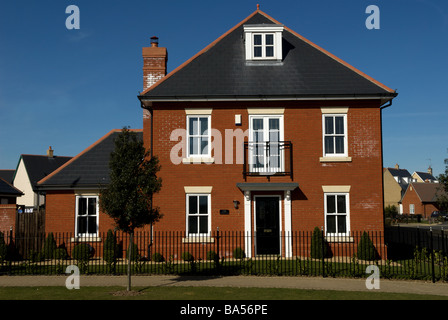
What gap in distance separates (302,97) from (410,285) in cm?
821

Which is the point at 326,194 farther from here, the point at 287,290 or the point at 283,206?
the point at 287,290

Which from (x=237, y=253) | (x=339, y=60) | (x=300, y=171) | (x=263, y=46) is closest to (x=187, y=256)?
(x=237, y=253)

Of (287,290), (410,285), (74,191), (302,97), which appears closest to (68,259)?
(74,191)

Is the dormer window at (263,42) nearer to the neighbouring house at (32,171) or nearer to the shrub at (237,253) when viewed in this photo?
the shrub at (237,253)

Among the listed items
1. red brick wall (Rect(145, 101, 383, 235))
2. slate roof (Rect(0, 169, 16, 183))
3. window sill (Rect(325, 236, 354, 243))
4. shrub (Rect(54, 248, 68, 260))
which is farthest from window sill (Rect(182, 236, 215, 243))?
slate roof (Rect(0, 169, 16, 183))

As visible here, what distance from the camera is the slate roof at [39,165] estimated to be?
4831cm

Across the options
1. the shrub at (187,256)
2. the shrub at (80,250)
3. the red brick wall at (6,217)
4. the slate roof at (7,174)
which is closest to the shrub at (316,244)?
the shrub at (187,256)

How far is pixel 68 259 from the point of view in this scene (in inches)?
707

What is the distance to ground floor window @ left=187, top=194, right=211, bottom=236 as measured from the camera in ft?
57.2

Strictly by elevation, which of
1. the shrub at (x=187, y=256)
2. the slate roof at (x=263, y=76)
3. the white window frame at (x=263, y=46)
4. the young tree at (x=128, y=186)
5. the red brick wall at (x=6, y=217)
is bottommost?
the shrub at (x=187, y=256)

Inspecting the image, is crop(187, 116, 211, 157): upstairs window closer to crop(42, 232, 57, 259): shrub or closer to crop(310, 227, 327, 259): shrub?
crop(310, 227, 327, 259): shrub

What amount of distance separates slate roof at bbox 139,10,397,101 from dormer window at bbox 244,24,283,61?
0.41m

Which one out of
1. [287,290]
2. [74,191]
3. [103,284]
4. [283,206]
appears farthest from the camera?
[74,191]

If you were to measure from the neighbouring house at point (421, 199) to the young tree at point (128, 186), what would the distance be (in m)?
61.7
